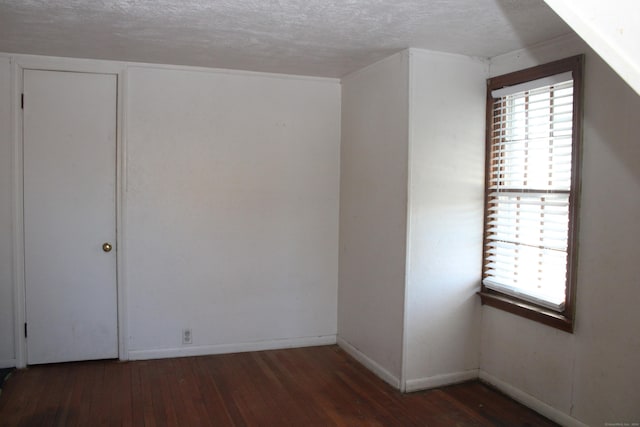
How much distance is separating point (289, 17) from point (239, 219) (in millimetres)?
1935

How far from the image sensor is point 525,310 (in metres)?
3.29

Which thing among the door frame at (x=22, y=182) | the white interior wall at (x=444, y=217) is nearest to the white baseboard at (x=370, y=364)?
the white interior wall at (x=444, y=217)

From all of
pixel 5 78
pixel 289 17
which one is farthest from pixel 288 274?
pixel 5 78

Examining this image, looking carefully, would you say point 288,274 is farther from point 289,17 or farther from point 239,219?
point 289,17

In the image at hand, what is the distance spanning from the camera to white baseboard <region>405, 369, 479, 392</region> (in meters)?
3.54

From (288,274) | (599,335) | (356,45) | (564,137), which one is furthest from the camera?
(288,274)

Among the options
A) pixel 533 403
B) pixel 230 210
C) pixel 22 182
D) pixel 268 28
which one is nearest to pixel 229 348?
pixel 230 210

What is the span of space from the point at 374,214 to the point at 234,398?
170 centimetres

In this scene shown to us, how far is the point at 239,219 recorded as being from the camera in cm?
427

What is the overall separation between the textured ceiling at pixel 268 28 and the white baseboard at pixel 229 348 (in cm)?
236

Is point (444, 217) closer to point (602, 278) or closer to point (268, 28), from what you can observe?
point (602, 278)

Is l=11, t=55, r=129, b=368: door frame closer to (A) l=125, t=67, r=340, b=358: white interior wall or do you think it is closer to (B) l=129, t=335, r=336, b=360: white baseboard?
(A) l=125, t=67, r=340, b=358: white interior wall

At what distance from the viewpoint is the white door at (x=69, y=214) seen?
3832 millimetres

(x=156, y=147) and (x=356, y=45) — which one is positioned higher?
(x=356, y=45)
